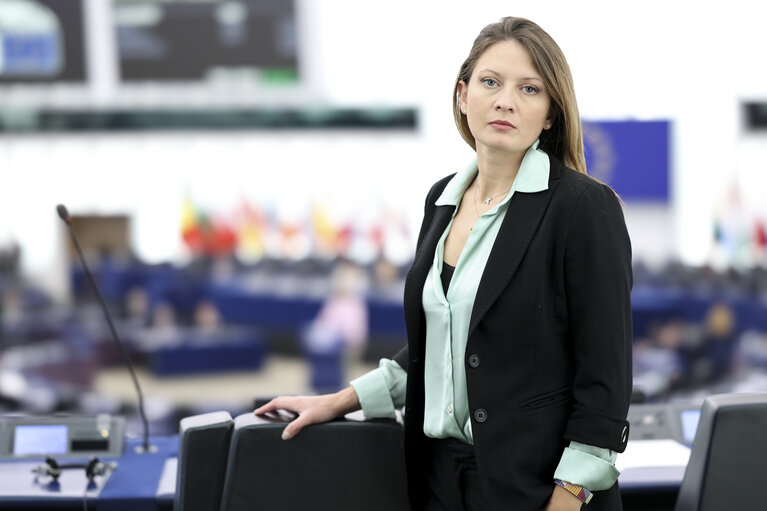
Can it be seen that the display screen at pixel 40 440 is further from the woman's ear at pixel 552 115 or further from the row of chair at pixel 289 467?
the woman's ear at pixel 552 115

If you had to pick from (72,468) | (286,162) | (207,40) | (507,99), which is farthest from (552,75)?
(286,162)

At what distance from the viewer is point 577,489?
118cm

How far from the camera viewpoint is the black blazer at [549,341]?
1.17m

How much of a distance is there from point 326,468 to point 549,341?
0.44 meters

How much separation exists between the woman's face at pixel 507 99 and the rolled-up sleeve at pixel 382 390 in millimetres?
436

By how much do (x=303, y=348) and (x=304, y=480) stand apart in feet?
29.3

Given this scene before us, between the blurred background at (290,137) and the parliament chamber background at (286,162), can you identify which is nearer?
the parliament chamber background at (286,162)

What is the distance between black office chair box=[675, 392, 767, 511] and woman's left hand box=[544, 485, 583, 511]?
296 millimetres

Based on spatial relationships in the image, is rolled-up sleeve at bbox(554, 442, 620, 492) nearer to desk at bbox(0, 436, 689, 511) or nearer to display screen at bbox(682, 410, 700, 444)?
desk at bbox(0, 436, 689, 511)

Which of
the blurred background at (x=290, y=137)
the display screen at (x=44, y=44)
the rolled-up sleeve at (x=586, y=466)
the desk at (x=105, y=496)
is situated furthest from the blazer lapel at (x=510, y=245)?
the display screen at (x=44, y=44)

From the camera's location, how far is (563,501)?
1185 millimetres

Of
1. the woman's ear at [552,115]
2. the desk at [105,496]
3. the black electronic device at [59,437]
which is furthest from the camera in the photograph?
the black electronic device at [59,437]

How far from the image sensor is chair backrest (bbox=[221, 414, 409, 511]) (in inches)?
54.2

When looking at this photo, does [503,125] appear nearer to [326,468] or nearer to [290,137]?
[326,468]
